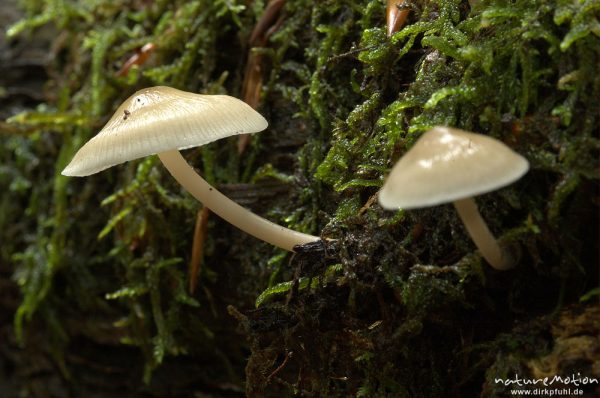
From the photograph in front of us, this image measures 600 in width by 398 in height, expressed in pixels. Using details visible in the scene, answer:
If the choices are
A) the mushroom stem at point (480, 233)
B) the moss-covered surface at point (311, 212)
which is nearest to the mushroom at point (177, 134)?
the moss-covered surface at point (311, 212)

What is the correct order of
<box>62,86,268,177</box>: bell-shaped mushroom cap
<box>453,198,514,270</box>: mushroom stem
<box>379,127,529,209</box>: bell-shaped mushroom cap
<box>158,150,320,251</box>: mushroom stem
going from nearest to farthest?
<box>379,127,529,209</box>: bell-shaped mushroom cap
<box>453,198,514,270</box>: mushroom stem
<box>62,86,268,177</box>: bell-shaped mushroom cap
<box>158,150,320,251</box>: mushroom stem

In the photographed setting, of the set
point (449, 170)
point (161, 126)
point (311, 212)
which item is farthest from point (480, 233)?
point (161, 126)

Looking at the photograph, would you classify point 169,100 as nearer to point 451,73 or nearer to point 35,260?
A: point 451,73

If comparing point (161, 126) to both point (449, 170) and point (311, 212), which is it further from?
point (449, 170)

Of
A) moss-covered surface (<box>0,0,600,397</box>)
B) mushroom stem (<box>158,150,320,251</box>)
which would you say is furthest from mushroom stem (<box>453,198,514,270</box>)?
Result: mushroom stem (<box>158,150,320,251</box>)

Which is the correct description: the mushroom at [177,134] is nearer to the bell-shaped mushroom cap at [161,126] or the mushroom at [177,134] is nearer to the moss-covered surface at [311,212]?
the bell-shaped mushroom cap at [161,126]

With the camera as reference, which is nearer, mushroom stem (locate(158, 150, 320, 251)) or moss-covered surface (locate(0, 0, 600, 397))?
moss-covered surface (locate(0, 0, 600, 397))

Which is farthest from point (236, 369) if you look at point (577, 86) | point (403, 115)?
point (577, 86)

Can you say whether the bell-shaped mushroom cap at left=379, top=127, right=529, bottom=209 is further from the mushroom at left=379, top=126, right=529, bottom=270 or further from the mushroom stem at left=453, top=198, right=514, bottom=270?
the mushroom stem at left=453, top=198, right=514, bottom=270

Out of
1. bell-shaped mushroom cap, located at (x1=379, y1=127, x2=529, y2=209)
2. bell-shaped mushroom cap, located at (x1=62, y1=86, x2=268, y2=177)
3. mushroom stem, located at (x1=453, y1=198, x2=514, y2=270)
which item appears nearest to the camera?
bell-shaped mushroom cap, located at (x1=379, y1=127, x2=529, y2=209)

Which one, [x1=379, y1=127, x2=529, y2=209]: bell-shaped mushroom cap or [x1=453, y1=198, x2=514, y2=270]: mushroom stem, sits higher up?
[x1=379, y1=127, x2=529, y2=209]: bell-shaped mushroom cap
